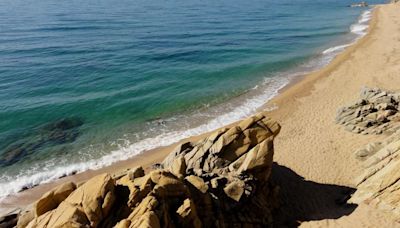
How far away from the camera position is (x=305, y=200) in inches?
819

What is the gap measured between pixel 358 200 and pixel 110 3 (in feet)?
355

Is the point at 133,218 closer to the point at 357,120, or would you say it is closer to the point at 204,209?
the point at 204,209

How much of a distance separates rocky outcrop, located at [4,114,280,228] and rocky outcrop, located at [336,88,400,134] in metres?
10.5

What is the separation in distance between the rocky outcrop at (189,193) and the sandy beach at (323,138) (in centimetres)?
380

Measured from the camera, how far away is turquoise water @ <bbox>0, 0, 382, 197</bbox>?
28.8 m

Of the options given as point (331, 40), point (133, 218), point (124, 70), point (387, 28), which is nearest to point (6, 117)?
point (124, 70)

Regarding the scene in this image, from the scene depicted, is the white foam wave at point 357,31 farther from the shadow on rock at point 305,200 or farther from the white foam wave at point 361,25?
the shadow on rock at point 305,200

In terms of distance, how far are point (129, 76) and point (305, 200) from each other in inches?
1142

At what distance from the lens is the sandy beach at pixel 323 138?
766 inches

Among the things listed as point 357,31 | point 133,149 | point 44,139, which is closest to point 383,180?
point 133,149

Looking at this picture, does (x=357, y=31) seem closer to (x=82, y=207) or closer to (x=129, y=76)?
(x=129, y=76)

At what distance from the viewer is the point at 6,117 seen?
33.0 metres

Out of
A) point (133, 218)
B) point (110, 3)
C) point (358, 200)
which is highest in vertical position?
point (110, 3)

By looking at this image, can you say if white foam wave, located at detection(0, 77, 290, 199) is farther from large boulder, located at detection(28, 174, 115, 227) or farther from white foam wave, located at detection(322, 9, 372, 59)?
white foam wave, located at detection(322, 9, 372, 59)
